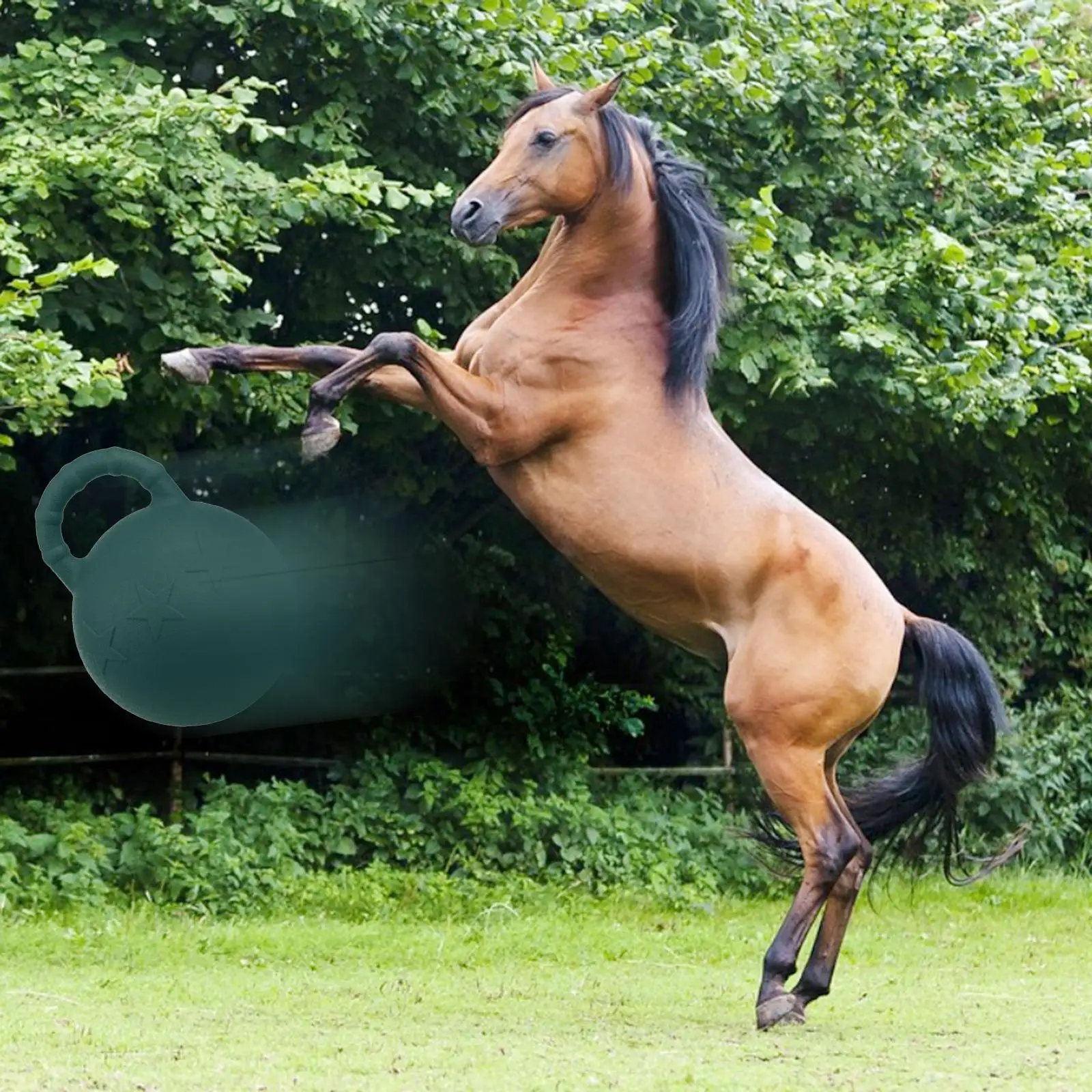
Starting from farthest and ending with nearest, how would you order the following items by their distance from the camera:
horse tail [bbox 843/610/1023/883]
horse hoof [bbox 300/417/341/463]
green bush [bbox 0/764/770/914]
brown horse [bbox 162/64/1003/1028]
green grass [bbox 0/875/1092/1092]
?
green bush [bbox 0/764/770/914] < horse tail [bbox 843/610/1023/883] < brown horse [bbox 162/64/1003/1028] < horse hoof [bbox 300/417/341/463] < green grass [bbox 0/875/1092/1092]

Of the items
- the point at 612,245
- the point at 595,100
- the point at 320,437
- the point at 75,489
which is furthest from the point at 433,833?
the point at 595,100

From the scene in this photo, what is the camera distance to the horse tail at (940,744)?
576cm

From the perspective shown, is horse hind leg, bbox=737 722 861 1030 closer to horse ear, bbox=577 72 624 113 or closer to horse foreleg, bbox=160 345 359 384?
horse foreleg, bbox=160 345 359 384

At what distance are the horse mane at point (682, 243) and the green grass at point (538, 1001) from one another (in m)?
2.12

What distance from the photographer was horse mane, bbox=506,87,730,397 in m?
5.30

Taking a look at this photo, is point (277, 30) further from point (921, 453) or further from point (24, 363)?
point (921, 453)

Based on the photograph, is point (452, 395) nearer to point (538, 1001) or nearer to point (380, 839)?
point (538, 1001)

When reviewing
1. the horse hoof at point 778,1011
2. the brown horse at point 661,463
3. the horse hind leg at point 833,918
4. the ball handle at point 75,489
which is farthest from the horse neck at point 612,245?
the horse hoof at point 778,1011

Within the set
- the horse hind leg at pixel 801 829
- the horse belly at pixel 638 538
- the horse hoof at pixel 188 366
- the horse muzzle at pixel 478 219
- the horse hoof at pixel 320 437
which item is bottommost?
the horse hind leg at pixel 801 829

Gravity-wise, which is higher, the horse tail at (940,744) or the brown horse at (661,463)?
the brown horse at (661,463)

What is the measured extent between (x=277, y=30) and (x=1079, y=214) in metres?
4.10

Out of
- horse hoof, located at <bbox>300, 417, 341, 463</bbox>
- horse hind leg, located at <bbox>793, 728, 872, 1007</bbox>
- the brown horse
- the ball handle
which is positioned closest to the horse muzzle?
the brown horse

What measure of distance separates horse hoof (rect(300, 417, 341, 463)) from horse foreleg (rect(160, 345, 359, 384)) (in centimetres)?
30

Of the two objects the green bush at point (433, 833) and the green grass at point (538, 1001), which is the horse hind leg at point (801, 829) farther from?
the green bush at point (433, 833)
